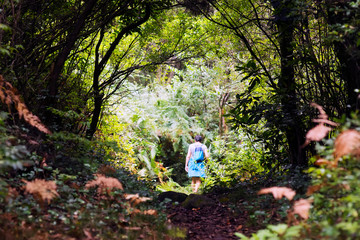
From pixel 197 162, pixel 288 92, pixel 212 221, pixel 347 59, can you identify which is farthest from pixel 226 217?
pixel 197 162

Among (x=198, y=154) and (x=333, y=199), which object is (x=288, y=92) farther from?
(x=198, y=154)

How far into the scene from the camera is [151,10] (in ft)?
23.6

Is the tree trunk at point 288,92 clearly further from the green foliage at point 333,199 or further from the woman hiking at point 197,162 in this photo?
the woman hiking at point 197,162

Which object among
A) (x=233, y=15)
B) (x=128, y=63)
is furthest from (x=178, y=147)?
(x=233, y=15)

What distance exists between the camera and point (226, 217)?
510cm

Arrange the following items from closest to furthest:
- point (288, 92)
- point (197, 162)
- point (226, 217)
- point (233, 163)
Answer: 1. point (226, 217)
2. point (288, 92)
3. point (233, 163)
4. point (197, 162)

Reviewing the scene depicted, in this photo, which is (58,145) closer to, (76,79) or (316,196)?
(76,79)

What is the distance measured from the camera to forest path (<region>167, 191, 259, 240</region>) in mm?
4293

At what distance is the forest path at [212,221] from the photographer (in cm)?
429

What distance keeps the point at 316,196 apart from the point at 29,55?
506 centimetres

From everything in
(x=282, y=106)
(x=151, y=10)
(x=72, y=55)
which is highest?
(x=151, y=10)

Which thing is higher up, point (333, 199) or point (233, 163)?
point (233, 163)

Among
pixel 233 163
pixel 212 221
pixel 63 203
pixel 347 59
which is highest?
pixel 347 59

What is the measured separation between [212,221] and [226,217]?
0.81 feet
